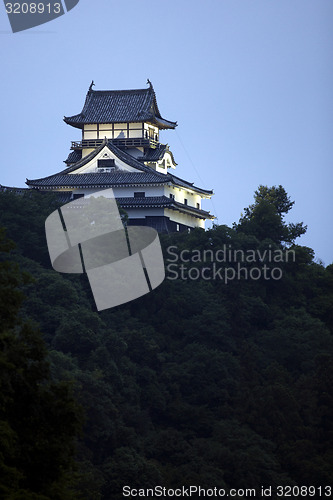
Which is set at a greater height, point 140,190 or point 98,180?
point 98,180

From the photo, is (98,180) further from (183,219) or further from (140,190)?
(183,219)

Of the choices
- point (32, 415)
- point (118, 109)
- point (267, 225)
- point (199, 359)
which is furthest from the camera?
point (118, 109)

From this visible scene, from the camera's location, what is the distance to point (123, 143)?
1972 inches

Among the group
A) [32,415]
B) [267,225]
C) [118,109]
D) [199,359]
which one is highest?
[118,109]

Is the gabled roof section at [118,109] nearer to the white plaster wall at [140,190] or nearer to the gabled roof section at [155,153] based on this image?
the gabled roof section at [155,153]

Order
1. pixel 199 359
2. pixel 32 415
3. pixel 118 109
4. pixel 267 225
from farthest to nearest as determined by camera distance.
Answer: pixel 118 109, pixel 267 225, pixel 199 359, pixel 32 415

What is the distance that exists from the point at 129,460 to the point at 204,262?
13647 mm

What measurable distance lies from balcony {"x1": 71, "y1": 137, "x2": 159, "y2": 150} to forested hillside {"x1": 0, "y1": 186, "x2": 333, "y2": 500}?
8054 millimetres

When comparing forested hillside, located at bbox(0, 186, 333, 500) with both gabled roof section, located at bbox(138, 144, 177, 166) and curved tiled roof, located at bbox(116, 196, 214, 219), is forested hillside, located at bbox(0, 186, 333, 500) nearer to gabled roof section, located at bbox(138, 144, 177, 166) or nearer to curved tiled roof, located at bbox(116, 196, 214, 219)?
curved tiled roof, located at bbox(116, 196, 214, 219)

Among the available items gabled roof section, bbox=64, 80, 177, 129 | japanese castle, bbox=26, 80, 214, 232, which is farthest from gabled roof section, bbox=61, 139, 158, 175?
gabled roof section, bbox=64, 80, 177, 129

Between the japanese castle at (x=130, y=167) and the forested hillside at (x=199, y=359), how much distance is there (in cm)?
359

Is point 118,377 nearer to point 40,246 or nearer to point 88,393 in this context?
point 88,393

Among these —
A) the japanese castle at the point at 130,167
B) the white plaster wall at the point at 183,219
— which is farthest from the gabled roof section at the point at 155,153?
the white plaster wall at the point at 183,219

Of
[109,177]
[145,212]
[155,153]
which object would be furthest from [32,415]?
[155,153]
